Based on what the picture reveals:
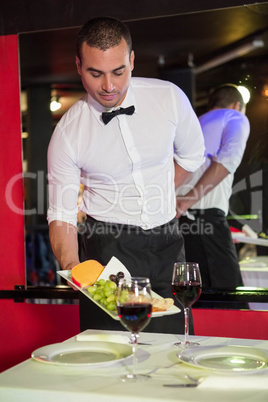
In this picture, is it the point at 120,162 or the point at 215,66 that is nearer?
the point at 120,162

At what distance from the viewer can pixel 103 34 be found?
251 centimetres

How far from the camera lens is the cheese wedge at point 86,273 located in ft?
6.29

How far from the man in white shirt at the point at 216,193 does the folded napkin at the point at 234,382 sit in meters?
2.01

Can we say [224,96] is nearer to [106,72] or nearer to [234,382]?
[106,72]

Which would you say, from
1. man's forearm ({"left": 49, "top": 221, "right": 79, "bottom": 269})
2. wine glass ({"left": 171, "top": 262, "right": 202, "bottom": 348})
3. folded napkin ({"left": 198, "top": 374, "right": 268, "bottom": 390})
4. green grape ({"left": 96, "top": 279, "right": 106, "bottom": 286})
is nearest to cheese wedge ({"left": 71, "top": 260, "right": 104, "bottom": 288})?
green grape ({"left": 96, "top": 279, "right": 106, "bottom": 286})

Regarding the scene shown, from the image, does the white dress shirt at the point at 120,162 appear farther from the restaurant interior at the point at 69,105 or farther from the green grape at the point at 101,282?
the green grape at the point at 101,282

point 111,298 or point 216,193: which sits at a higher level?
point 216,193

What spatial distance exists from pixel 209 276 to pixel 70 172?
1111 millimetres

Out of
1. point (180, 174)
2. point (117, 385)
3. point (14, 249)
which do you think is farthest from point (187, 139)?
point (117, 385)

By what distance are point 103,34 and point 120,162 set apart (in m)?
0.58

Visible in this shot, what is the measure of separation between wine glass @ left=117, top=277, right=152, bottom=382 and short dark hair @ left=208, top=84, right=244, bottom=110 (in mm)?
2032

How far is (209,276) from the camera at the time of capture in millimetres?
3357

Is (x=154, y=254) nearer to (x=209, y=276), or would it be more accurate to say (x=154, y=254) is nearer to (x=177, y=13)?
(x=209, y=276)

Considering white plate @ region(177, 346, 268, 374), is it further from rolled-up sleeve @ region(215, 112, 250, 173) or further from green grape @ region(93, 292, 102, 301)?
rolled-up sleeve @ region(215, 112, 250, 173)
